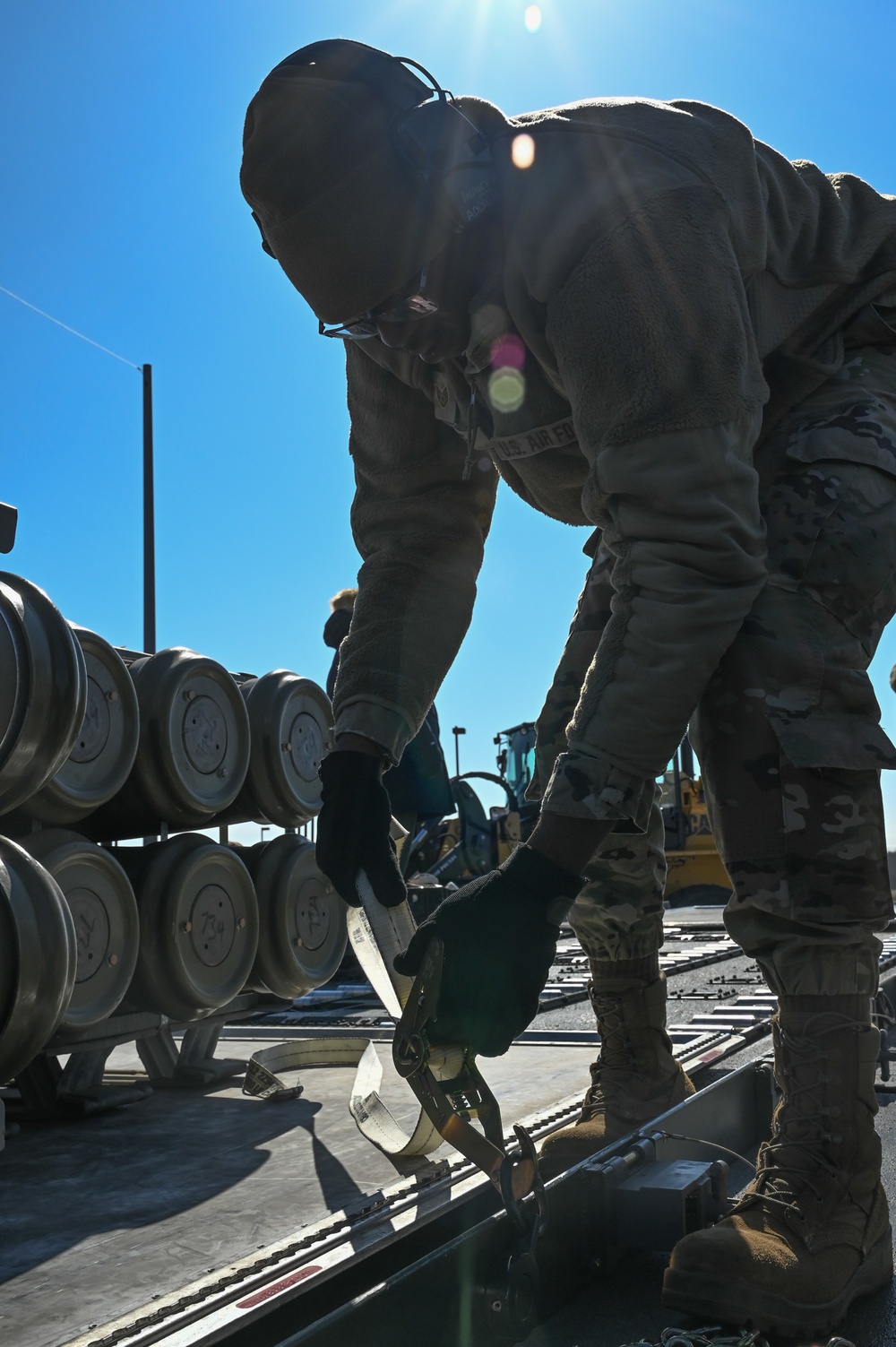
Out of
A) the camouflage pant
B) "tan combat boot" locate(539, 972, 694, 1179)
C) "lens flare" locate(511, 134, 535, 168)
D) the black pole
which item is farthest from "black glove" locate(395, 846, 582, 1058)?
the black pole

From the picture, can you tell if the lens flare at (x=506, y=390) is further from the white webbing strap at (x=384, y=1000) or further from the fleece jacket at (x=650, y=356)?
the white webbing strap at (x=384, y=1000)

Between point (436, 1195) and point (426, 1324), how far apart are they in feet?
0.85

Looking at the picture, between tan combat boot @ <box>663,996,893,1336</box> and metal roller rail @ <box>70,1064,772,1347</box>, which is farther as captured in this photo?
tan combat boot @ <box>663,996,893,1336</box>

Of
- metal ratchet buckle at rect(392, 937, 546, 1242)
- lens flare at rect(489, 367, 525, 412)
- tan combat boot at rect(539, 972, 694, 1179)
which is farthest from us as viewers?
tan combat boot at rect(539, 972, 694, 1179)

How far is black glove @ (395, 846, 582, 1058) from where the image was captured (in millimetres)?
1434

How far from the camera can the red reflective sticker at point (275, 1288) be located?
124 centimetres

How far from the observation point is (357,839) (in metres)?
1.93

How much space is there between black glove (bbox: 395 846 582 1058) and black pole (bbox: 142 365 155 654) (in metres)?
7.32

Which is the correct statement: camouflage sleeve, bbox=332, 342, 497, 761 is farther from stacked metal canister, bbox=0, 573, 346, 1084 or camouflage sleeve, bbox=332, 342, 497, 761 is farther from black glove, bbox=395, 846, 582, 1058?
black glove, bbox=395, 846, 582, 1058

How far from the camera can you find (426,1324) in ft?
4.40

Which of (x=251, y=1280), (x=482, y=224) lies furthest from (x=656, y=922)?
(x=482, y=224)

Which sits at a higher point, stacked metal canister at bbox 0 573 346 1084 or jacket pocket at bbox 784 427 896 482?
jacket pocket at bbox 784 427 896 482

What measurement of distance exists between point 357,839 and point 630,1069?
27.1 inches

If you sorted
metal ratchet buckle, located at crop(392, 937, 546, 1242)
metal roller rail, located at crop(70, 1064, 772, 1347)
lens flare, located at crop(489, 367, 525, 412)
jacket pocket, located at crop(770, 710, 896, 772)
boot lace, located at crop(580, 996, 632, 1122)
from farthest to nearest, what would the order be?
boot lace, located at crop(580, 996, 632, 1122)
lens flare, located at crop(489, 367, 525, 412)
jacket pocket, located at crop(770, 710, 896, 772)
metal ratchet buckle, located at crop(392, 937, 546, 1242)
metal roller rail, located at crop(70, 1064, 772, 1347)
